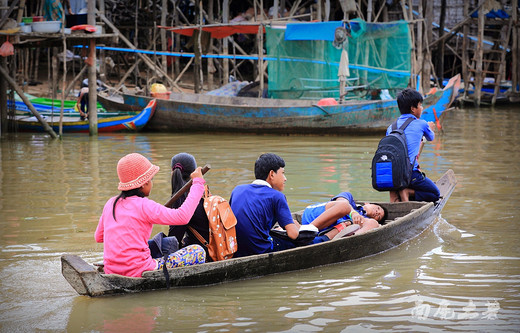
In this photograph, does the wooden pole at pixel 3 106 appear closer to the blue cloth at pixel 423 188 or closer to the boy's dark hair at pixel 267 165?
the blue cloth at pixel 423 188

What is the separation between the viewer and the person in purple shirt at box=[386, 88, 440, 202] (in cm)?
630

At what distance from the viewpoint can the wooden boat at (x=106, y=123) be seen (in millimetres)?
15008

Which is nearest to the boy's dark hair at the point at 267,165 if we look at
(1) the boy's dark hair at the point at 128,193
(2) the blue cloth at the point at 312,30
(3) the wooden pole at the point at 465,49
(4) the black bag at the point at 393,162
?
(1) the boy's dark hair at the point at 128,193

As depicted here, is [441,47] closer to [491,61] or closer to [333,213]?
[491,61]

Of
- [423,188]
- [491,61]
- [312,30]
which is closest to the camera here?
[423,188]

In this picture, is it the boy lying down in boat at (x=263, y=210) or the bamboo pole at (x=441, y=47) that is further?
the bamboo pole at (x=441, y=47)

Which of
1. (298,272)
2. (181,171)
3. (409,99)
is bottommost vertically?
(298,272)

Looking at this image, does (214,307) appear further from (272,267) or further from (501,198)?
(501,198)

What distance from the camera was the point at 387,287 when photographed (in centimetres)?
493

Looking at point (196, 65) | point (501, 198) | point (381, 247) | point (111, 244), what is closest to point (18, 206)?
point (111, 244)

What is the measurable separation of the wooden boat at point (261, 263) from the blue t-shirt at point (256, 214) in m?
0.16

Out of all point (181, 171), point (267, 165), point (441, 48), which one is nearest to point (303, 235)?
point (267, 165)

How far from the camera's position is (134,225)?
4484mm

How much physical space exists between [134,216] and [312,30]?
1073cm
